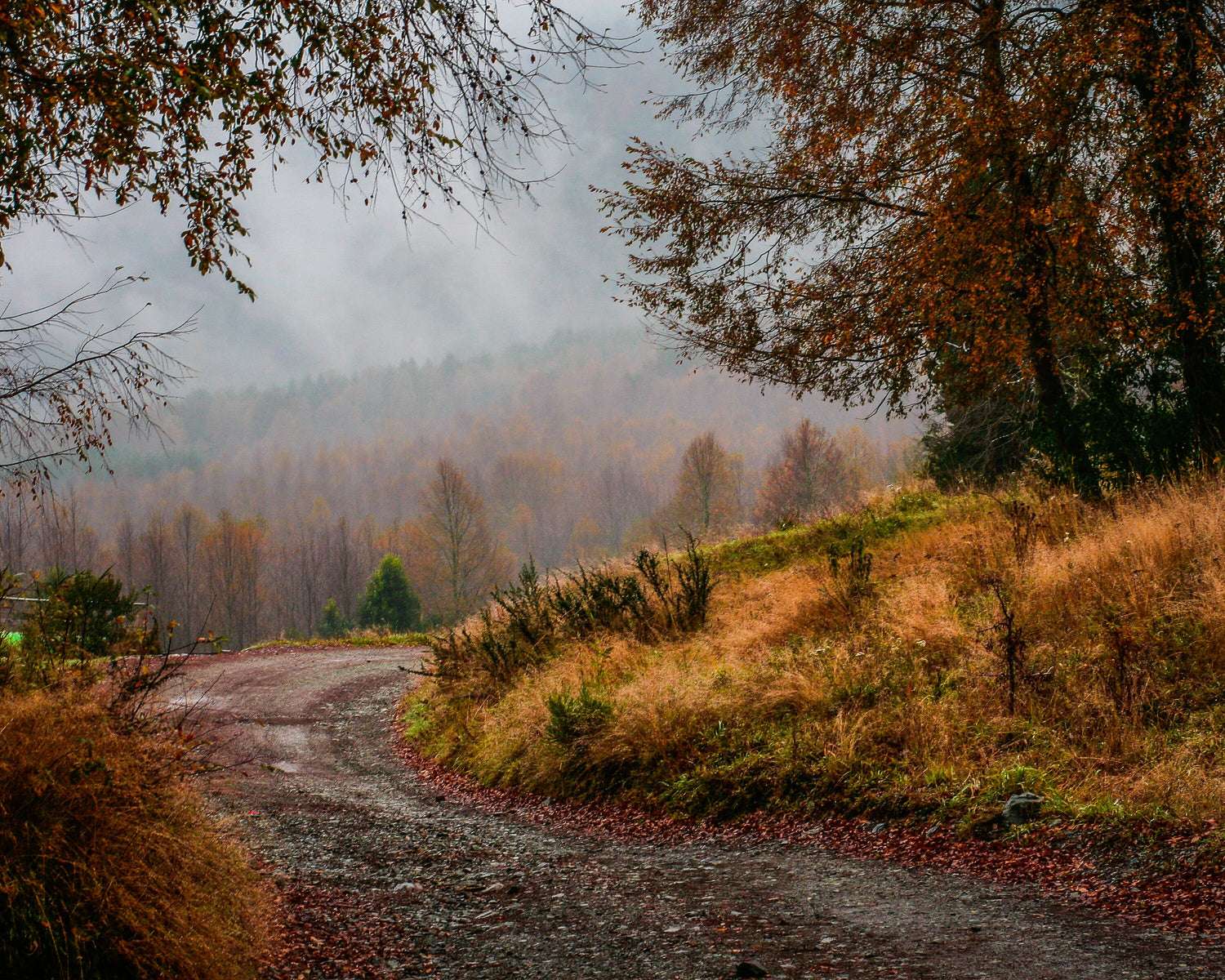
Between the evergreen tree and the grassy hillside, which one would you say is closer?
the grassy hillside

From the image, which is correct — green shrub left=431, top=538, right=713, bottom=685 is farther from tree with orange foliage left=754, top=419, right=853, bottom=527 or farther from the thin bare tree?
the thin bare tree

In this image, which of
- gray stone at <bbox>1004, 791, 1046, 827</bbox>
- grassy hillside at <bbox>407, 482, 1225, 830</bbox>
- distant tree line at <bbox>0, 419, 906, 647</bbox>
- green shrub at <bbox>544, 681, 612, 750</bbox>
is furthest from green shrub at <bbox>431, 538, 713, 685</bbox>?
distant tree line at <bbox>0, 419, 906, 647</bbox>

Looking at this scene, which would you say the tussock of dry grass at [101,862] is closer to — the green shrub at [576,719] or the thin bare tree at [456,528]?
the green shrub at [576,719]

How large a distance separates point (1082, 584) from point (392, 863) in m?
5.75

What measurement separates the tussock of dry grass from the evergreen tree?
1306 inches

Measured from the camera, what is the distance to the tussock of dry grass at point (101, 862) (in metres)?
2.59

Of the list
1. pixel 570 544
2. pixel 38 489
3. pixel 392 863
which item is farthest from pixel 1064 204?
pixel 570 544

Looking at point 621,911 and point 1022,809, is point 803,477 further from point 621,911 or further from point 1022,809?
point 621,911

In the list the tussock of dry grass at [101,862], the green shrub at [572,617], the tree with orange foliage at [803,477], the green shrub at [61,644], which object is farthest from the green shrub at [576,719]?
the tree with orange foliage at [803,477]

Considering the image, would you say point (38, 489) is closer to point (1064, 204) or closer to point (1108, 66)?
point (1064, 204)

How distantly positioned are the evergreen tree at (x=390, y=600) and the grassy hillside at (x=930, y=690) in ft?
88.8

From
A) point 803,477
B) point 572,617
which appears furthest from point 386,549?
point 572,617

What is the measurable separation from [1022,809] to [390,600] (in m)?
33.8

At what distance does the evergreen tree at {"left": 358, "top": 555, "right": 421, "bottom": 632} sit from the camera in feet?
117
